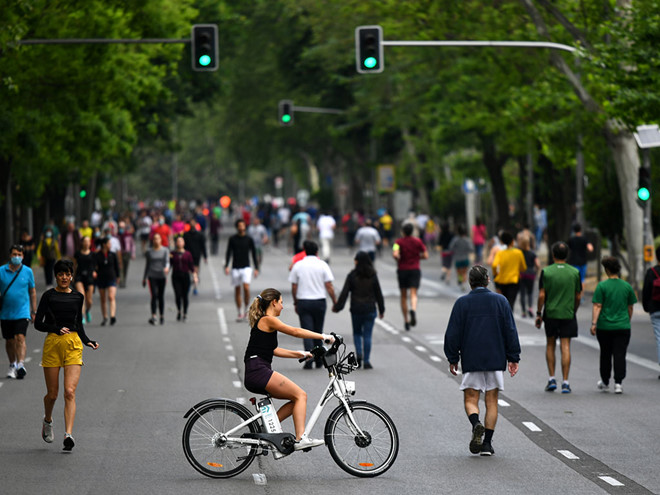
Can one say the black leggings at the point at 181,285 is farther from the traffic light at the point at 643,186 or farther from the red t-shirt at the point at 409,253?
the traffic light at the point at 643,186

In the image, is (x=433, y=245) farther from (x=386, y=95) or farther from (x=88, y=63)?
(x=88, y=63)

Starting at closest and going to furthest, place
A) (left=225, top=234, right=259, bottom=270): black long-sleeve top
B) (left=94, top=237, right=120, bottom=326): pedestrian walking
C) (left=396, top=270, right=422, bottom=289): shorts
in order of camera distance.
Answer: (left=396, top=270, right=422, bottom=289): shorts, (left=94, top=237, right=120, bottom=326): pedestrian walking, (left=225, top=234, right=259, bottom=270): black long-sleeve top

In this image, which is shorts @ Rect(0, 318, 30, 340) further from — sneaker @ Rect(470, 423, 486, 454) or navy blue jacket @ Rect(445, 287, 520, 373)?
sneaker @ Rect(470, 423, 486, 454)

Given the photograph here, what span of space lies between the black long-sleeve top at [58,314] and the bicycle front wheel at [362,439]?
262 centimetres

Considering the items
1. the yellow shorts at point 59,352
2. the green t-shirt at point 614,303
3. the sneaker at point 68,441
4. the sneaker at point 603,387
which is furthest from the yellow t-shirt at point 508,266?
the sneaker at point 68,441

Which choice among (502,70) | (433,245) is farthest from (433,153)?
(502,70)

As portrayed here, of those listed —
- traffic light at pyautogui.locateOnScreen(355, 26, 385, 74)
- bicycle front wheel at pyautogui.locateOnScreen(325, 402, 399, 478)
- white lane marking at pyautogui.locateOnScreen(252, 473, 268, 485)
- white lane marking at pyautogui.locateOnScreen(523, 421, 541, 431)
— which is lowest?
white lane marking at pyautogui.locateOnScreen(523, 421, 541, 431)

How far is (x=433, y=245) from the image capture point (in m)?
56.1

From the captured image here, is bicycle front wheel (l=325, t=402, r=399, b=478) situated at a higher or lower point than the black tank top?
lower

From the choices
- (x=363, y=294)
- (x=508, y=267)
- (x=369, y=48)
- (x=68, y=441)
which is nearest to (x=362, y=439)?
(x=68, y=441)

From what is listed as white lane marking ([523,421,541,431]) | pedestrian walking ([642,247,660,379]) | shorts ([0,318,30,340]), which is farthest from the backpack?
shorts ([0,318,30,340])

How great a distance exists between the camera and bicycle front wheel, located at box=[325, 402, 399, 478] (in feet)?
31.9

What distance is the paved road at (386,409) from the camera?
9648 millimetres

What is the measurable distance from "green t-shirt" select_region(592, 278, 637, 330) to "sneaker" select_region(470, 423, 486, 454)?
4.19 metres
